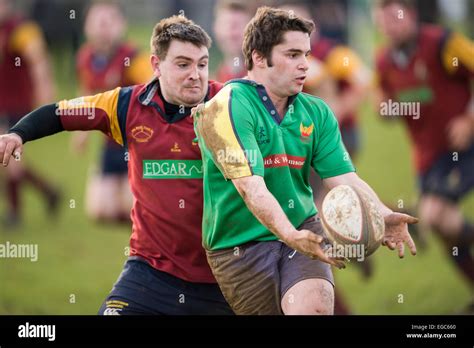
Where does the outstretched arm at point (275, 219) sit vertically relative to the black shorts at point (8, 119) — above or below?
below

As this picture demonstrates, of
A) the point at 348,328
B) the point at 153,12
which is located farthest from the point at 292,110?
the point at 153,12

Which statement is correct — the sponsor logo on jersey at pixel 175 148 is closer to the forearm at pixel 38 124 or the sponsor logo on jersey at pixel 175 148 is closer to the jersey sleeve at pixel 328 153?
the forearm at pixel 38 124

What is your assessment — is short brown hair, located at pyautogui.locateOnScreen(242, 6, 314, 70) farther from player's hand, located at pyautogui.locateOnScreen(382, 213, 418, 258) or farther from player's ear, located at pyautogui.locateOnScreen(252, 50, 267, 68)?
player's hand, located at pyautogui.locateOnScreen(382, 213, 418, 258)

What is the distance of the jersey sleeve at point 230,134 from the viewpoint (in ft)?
19.6

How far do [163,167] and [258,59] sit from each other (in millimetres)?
799

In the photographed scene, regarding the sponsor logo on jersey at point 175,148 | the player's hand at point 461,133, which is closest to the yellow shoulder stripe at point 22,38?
the player's hand at point 461,133

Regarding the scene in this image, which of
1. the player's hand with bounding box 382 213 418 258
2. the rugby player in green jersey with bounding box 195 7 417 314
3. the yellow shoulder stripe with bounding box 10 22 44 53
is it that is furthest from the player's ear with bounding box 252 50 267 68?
the yellow shoulder stripe with bounding box 10 22 44 53

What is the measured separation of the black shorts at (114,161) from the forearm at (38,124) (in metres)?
4.92

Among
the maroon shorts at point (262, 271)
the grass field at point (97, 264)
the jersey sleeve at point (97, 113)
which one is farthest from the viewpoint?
the grass field at point (97, 264)

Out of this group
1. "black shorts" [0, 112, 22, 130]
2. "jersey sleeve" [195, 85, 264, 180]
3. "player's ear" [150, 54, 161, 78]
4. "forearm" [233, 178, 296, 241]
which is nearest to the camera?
"forearm" [233, 178, 296, 241]

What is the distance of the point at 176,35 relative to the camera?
6.71 m

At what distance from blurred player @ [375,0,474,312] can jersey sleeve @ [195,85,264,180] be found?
4.94 metres

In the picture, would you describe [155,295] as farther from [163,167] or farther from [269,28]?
[269,28]

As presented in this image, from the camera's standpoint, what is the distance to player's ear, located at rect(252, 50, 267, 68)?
6352 mm
